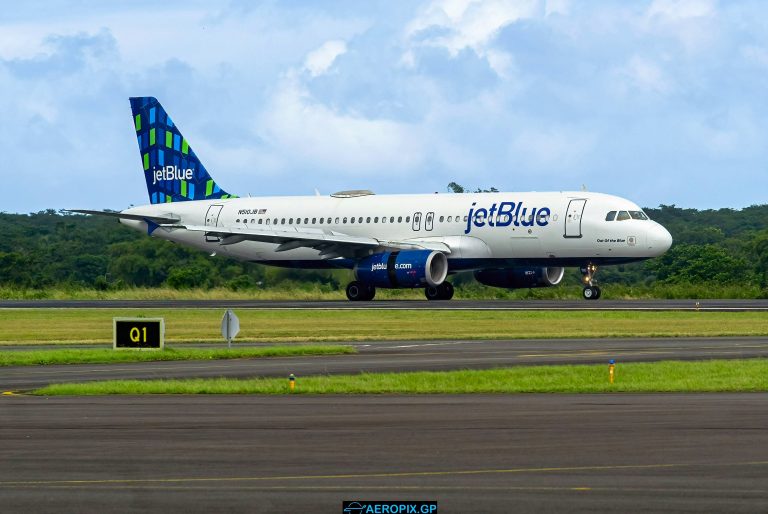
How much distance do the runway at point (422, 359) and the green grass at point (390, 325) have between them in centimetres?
334

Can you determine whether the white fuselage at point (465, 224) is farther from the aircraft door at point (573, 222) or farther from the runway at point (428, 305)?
the runway at point (428, 305)

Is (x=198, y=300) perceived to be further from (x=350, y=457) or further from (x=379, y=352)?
(x=350, y=457)

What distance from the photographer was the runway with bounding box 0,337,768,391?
2975 centimetres

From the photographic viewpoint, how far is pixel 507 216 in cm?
6244

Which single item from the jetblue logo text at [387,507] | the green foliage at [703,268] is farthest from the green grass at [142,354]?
the green foliage at [703,268]

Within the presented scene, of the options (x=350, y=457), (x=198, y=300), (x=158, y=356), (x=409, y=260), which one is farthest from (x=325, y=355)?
(x=198, y=300)

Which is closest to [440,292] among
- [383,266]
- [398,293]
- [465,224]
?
[465,224]

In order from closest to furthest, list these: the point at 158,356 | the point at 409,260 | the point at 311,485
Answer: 1. the point at 311,485
2. the point at 158,356
3. the point at 409,260

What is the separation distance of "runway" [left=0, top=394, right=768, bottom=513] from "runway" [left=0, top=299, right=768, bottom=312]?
32.0 metres

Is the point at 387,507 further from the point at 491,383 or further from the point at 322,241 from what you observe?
the point at 322,241

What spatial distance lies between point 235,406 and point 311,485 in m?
8.64

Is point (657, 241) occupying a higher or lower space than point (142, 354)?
higher

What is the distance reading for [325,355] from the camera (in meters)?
35.3

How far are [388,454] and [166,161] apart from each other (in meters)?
60.5
